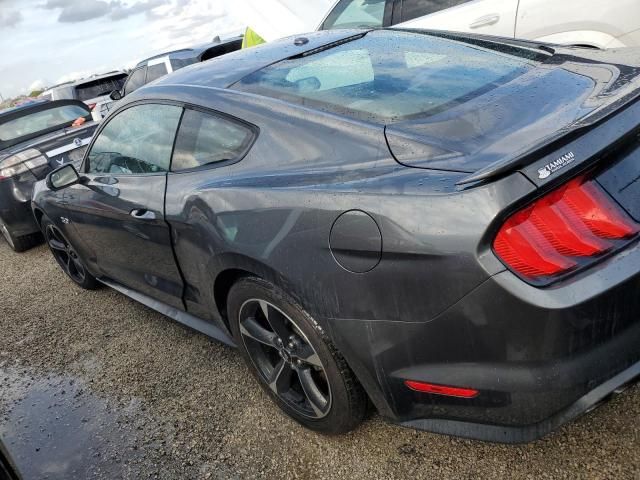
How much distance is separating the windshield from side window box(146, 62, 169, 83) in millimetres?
2049

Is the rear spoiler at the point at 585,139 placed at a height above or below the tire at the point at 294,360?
above

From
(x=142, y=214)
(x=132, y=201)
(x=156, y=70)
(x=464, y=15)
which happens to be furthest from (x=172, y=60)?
(x=142, y=214)

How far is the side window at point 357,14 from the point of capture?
539 centimetres

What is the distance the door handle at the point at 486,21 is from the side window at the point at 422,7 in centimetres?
33

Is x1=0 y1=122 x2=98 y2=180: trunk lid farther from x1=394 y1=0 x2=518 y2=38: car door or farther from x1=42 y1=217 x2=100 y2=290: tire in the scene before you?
x1=394 y1=0 x2=518 y2=38: car door

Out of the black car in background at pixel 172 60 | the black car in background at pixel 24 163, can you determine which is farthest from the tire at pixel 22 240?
the black car in background at pixel 172 60

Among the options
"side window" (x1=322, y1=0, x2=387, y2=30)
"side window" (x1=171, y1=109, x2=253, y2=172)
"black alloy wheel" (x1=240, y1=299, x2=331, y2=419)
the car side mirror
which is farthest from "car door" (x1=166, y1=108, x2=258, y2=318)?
"side window" (x1=322, y1=0, x2=387, y2=30)

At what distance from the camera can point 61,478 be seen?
2400 mm

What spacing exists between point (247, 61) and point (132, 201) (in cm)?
92

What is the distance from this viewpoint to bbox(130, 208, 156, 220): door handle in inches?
101

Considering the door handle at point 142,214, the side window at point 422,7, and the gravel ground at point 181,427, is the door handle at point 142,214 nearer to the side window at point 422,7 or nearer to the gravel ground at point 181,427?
the gravel ground at point 181,427

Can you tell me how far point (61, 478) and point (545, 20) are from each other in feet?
15.0

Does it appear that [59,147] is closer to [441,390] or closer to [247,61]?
[247,61]

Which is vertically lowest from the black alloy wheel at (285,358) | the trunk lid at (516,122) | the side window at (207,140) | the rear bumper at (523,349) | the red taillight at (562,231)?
the black alloy wheel at (285,358)
